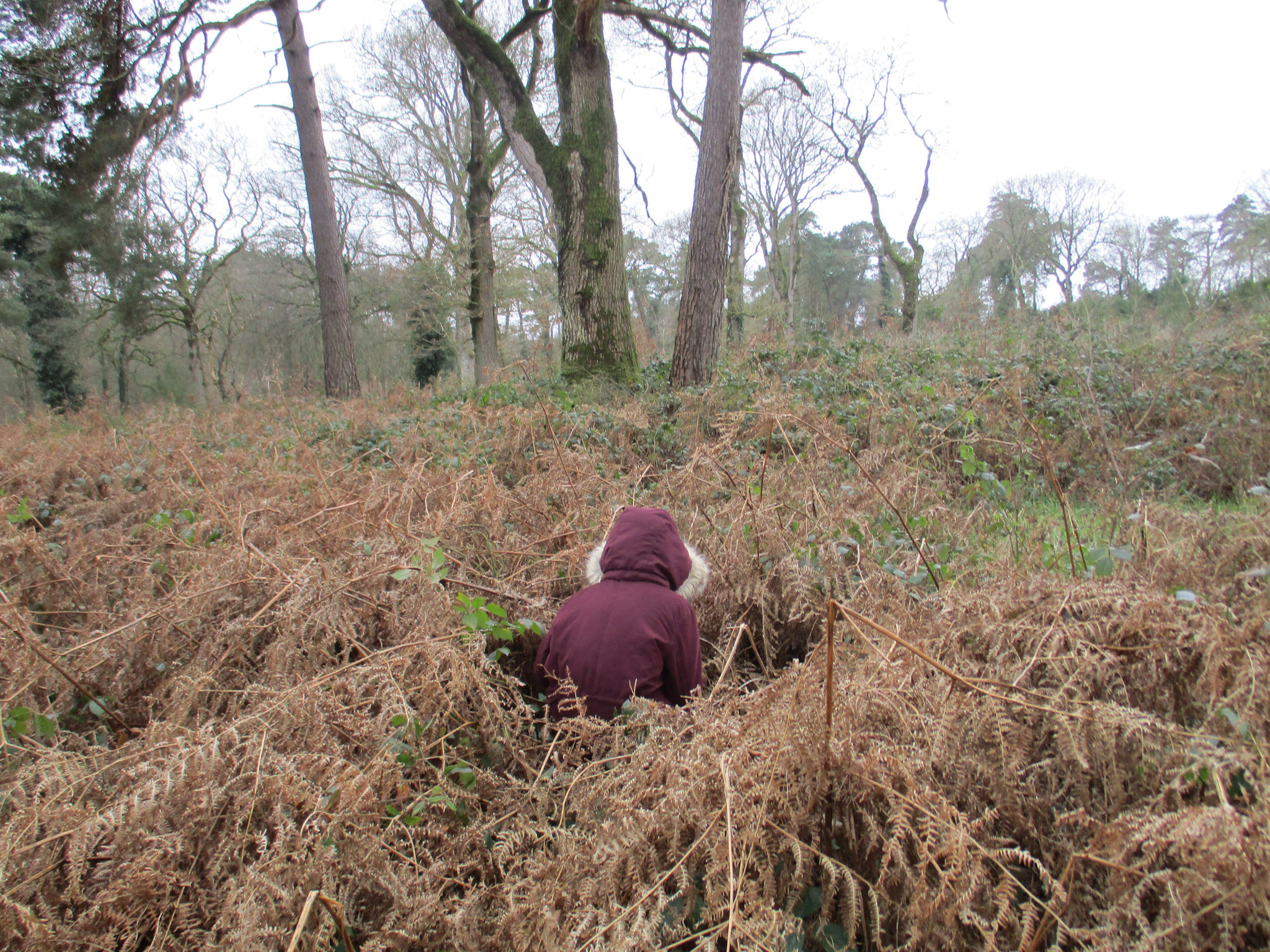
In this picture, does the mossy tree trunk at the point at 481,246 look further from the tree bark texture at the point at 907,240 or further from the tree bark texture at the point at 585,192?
the tree bark texture at the point at 907,240

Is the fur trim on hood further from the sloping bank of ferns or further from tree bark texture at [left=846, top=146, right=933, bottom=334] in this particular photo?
tree bark texture at [left=846, top=146, right=933, bottom=334]

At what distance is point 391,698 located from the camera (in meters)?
2.02

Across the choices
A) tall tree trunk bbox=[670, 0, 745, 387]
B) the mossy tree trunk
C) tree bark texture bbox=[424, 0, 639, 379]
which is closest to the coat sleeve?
tall tree trunk bbox=[670, 0, 745, 387]

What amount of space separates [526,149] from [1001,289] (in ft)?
93.3

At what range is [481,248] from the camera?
712 inches

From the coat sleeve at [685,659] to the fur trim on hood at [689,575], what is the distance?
232mm

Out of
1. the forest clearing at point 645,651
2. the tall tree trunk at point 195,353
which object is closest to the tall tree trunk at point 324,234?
the forest clearing at point 645,651

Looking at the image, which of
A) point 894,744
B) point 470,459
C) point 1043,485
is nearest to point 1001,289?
point 1043,485

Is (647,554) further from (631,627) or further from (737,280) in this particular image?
(737,280)

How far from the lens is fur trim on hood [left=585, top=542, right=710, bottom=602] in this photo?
288cm

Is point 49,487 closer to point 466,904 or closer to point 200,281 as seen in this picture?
point 466,904

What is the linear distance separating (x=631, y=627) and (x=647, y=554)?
362mm

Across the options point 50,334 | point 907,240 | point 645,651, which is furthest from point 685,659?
point 907,240

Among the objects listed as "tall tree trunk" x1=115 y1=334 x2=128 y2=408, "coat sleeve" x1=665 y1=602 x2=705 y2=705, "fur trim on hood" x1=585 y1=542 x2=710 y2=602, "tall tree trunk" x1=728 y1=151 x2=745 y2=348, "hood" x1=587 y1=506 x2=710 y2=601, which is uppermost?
"tall tree trunk" x1=728 y1=151 x2=745 y2=348
